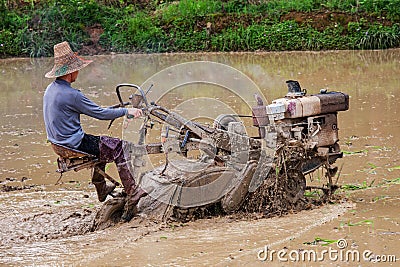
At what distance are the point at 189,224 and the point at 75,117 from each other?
144 centimetres

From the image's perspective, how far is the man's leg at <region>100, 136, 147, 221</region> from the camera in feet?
19.1

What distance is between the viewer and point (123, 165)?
19.3 feet

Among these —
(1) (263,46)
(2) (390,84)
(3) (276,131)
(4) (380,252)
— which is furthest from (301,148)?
(1) (263,46)

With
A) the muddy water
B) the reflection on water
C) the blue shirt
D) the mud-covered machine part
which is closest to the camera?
the muddy water

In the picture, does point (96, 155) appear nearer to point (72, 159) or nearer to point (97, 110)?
point (72, 159)

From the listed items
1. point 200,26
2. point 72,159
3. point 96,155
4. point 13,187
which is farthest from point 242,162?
point 200,26

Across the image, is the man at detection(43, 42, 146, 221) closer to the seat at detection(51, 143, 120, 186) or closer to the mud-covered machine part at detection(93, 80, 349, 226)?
Answer: the seat at detection(51, 143, 120, 186)

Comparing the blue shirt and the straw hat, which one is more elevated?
the straw hat

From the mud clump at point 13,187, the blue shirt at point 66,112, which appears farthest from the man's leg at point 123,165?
the mud clump at point 13,187

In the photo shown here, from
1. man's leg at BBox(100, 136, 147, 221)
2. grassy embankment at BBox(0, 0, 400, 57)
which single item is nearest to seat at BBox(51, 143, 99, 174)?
man's leg at BBox(100, 136, 147, 221)

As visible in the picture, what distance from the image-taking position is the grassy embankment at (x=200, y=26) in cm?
1917

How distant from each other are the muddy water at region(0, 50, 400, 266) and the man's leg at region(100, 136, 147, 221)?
20cm

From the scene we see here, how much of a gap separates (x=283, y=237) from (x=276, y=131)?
42.5 inches

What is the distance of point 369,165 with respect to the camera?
756cm
